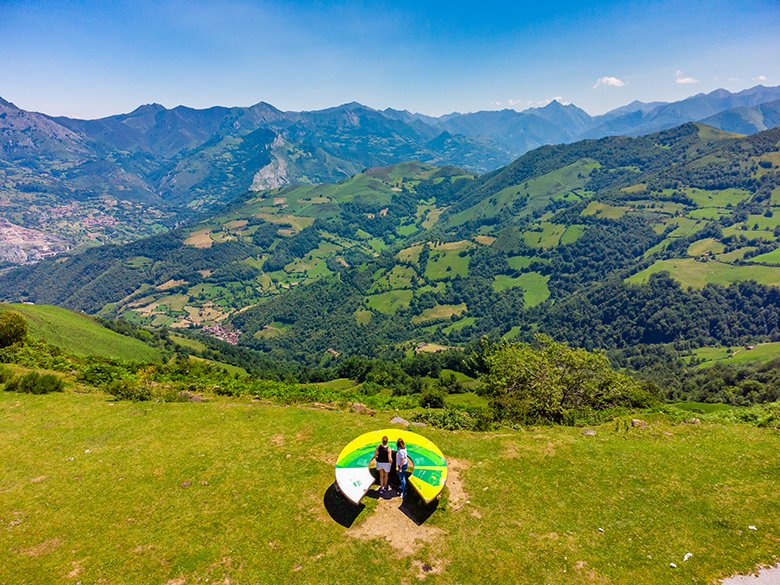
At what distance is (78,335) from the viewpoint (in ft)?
344

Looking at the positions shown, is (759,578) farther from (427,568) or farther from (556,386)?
(556,386)

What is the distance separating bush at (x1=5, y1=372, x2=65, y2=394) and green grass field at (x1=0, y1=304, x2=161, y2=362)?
198 ft

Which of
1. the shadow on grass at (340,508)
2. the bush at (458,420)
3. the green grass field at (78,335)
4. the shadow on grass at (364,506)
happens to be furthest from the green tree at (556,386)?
the green grass field at (78,335)

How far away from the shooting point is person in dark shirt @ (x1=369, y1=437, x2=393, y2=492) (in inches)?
865

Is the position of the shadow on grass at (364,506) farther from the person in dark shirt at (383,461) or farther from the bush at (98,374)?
the bush at (98,374)

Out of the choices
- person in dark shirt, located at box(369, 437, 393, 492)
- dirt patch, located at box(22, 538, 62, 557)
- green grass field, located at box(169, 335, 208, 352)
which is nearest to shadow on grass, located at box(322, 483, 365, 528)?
person in dark shirt, located at box(369, 437, 393, 492)

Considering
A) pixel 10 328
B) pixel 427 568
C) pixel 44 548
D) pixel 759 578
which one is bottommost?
pixel 759 578

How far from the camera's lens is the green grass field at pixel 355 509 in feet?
58.7

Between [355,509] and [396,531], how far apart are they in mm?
2687

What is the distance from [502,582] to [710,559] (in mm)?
9771

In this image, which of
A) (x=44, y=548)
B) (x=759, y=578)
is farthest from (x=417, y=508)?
(x=44, y=548)

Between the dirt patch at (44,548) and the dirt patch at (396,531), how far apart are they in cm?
1377

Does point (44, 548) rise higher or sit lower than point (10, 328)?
lower

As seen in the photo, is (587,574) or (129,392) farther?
(129,392)
